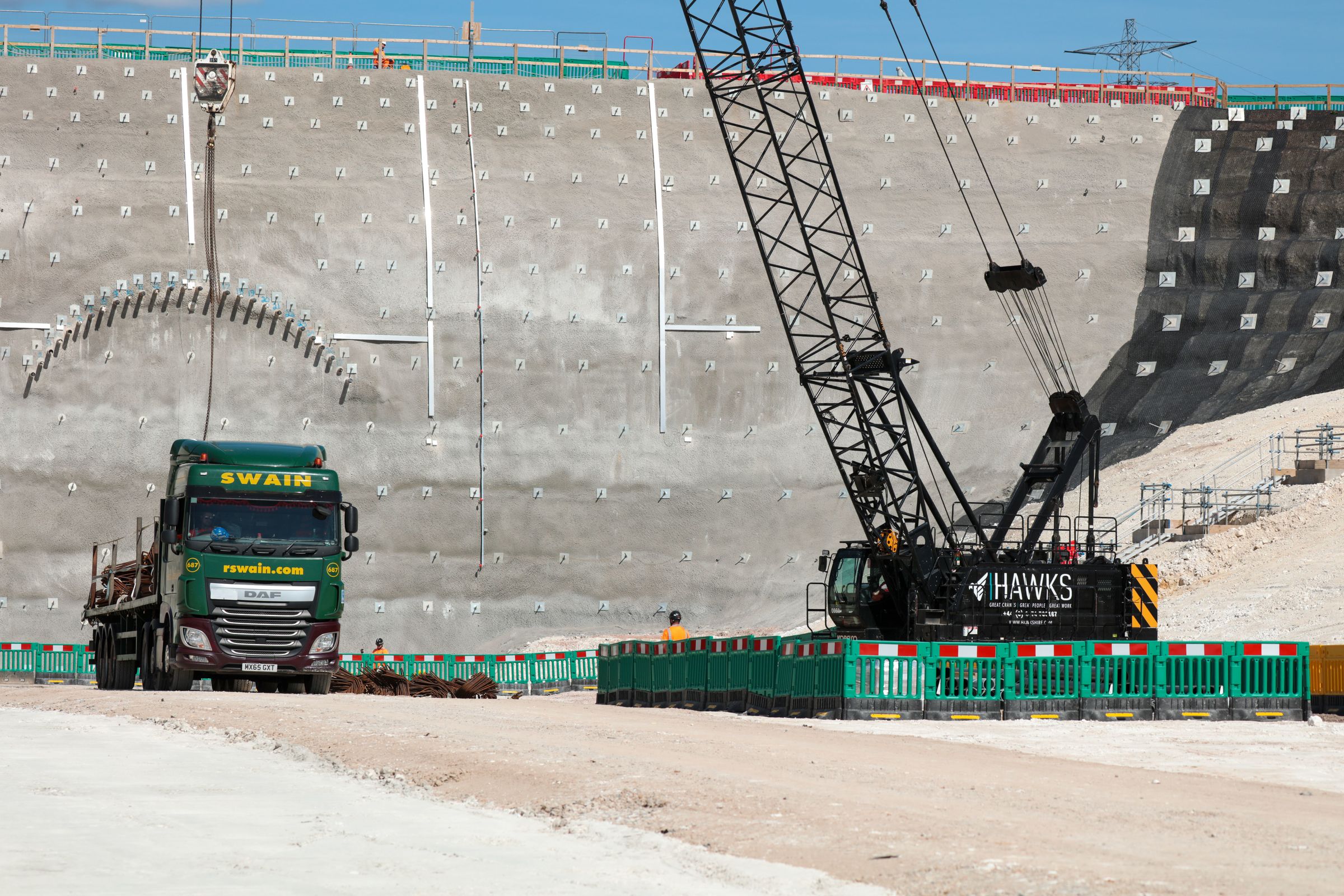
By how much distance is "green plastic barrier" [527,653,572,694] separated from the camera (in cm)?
3934

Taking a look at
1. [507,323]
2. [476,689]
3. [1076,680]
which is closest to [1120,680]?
[1076,680]

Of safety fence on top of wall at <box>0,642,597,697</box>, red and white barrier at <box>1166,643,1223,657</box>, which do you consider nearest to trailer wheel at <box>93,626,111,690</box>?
safety fence on top of wall at <box>0,642,597,697</box>

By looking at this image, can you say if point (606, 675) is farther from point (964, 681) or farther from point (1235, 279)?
point (1235, 279)

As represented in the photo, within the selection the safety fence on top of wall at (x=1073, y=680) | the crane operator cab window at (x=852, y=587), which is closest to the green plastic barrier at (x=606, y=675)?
the crane operator cab window at (x=852, y=587)

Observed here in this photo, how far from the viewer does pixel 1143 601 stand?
2947cm

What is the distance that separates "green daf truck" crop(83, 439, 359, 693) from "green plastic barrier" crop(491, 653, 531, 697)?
1247 cm

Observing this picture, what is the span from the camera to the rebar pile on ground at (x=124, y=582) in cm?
2823

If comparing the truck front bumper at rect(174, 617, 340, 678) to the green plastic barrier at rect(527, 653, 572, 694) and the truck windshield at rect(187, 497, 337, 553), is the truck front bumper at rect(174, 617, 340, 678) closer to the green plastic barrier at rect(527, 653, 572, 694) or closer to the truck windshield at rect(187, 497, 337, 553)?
the truck windshield at rect(187, 497, 337, 553)

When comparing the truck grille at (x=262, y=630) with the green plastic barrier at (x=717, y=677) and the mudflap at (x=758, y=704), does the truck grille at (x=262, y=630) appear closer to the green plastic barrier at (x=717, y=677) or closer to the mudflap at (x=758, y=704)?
the green plastic barrier at (x=717, y=677)

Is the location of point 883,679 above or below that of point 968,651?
below

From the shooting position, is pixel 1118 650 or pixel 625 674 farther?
pixel 625 674

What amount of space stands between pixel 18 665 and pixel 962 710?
2812 cm

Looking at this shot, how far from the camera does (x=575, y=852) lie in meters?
10.5

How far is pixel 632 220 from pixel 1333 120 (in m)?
25.4
